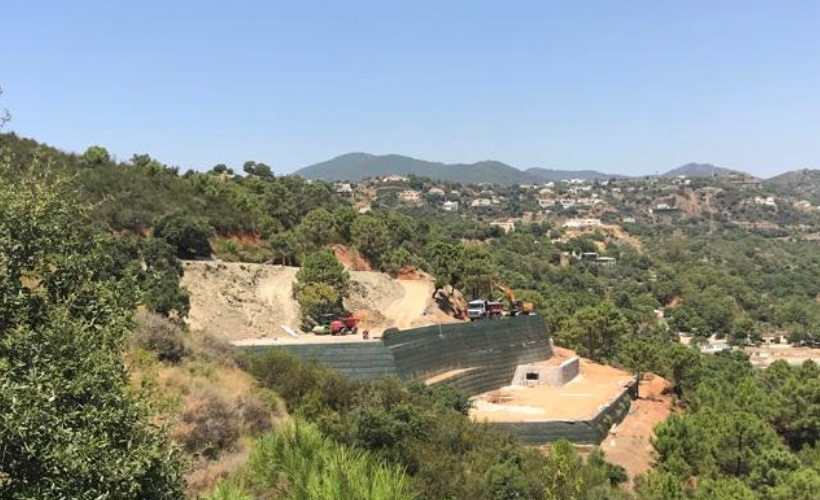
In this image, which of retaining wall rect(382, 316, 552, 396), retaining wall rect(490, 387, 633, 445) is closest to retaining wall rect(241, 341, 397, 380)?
retaining wall rect(382, 316, 552, 396)

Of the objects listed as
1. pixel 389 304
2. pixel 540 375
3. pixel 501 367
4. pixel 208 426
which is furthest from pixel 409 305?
pixel 208 426

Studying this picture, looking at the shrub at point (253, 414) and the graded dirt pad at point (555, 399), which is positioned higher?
the shrub at point (253, 414)

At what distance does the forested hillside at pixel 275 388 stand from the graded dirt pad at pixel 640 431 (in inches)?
52.3

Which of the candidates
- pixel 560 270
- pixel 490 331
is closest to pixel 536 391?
pixel 490 331

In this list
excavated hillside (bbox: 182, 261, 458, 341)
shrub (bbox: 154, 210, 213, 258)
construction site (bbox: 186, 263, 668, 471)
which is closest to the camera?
construction site (bbox: 186, 263, 668, 471)

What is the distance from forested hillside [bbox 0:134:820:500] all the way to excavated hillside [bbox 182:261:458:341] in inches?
99.7

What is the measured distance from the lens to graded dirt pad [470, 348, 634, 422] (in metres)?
32.1

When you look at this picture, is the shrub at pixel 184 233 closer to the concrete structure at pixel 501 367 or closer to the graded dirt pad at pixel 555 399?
the concrete structure at pixel 501 367

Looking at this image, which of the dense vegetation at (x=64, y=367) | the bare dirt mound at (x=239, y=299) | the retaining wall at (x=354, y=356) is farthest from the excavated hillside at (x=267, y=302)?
the dense vegetation at (x=64, y=367)

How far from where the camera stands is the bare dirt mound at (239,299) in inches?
1481

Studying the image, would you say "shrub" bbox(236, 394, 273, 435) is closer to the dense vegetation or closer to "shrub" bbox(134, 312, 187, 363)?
"shrub" bbox(134, 312, 187, 363)

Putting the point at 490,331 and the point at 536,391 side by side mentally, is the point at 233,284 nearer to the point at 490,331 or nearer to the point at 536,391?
the point at 490,331

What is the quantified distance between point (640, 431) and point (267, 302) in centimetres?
2289

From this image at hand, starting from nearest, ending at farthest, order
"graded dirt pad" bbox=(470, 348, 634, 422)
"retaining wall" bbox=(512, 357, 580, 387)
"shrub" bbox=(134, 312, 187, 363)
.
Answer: "shrub" bbox=(134, 312, 187, 363)
"graded dirt pad" bbox=(470, 348, 634, 422)
"retaining wall" bbox=(512, 357, 580, 387)
